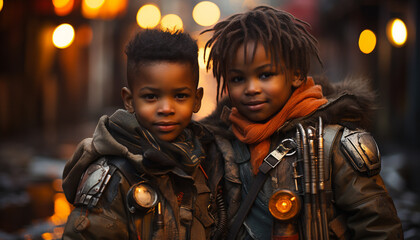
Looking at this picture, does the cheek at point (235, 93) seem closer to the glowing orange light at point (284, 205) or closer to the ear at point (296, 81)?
the ear at point (296, 81)

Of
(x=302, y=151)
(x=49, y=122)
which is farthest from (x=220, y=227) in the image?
(x=49, y=122)

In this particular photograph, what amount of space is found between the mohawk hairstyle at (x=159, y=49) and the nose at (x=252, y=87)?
0.32m

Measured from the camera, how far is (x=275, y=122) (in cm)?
287

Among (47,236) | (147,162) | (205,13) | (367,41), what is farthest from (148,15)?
(147,162)

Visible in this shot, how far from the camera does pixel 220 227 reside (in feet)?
9.23

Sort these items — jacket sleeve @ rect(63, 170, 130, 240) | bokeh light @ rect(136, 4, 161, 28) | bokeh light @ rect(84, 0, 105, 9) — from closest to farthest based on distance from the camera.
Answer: jacket sleeve @ rect(63, 170, 130, 240)
bokeh light @ rect(84, 0, 105, 9)
bokeh light @ rect(136, 4, 161, 28)

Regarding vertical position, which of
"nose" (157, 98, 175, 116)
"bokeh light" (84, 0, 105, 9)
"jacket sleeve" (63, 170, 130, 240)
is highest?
"bokeh light" (84, 0, 105, 9)

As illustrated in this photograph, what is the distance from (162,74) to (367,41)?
48.3 ft

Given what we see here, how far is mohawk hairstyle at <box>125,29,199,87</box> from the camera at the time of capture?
261 centimetres

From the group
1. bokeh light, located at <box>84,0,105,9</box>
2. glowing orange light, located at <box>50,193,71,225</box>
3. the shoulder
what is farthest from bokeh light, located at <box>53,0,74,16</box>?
the shoulder

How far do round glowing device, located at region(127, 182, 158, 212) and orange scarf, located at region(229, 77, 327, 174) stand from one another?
0.70 metres

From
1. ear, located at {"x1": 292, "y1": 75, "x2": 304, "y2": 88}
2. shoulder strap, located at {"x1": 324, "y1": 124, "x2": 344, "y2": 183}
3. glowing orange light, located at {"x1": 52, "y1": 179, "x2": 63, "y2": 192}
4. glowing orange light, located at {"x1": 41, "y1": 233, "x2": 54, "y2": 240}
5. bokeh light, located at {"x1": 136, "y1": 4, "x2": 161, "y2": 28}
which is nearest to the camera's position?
shoulder strap, located at {"x1": 324, "y1": 124, "x2": 344, "y2": 183}

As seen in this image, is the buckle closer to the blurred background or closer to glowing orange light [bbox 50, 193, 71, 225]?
the blurred background

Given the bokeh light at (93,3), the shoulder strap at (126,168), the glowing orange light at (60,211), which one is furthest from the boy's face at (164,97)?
the bokeh light at (93,3)
